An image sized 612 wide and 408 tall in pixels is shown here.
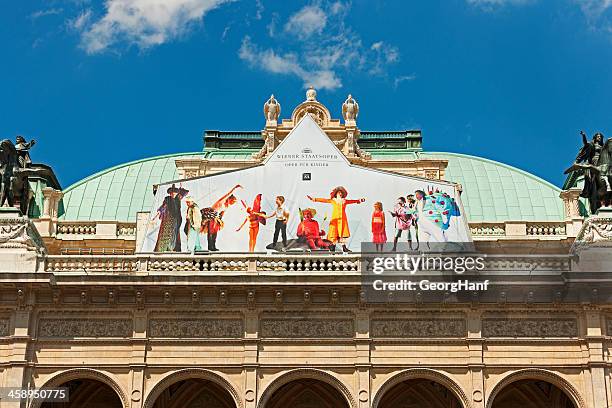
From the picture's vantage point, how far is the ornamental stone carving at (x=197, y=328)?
36125 mm

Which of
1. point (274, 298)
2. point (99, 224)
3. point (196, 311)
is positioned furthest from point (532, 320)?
point (99, 224)

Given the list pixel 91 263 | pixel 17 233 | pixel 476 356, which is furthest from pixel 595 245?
pixel 17 233

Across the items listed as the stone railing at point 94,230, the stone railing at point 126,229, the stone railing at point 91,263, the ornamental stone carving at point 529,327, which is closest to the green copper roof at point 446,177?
the stone railing at point 126,229

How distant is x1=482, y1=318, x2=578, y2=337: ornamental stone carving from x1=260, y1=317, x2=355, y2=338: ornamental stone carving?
180 inches

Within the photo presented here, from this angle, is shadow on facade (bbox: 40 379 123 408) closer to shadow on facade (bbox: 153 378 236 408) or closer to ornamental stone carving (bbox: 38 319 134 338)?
shadow on facade (bbox: 153 378 236 408)

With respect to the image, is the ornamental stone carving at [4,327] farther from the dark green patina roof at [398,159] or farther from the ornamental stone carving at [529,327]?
the ornamental stone carving at [529,327]

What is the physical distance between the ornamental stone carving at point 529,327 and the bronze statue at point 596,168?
4716mm

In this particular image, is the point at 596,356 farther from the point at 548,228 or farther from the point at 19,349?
the point at 19,349

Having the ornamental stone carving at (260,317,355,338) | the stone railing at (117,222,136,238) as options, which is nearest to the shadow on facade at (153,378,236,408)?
the ornamental stone carving at (260,317,355,338)

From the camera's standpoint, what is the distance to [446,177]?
48875mm

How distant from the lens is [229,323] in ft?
119

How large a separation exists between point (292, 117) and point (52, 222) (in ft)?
36.1

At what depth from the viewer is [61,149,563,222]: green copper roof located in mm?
47469

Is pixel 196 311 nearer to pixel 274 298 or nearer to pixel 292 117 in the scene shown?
pixel 274 298
